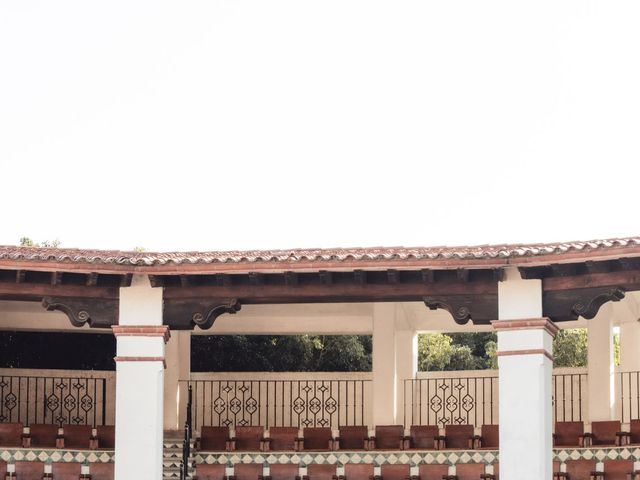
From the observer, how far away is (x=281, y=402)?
25.4 metres

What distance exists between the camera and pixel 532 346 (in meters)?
17.9

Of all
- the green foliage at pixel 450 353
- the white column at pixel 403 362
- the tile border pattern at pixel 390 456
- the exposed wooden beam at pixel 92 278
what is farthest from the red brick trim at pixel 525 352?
the green foliage at pixel 450 353

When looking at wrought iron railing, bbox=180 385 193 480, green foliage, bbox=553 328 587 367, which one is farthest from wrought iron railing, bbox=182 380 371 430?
green foliage, bbox=553 328 587 367

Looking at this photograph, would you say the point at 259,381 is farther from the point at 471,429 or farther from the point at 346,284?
the point at 346,284

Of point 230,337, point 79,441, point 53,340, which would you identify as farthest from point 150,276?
point 230,337

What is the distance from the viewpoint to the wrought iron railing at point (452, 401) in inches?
964

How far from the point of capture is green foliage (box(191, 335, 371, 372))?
29.0m

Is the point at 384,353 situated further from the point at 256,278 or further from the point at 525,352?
the point at 525,352

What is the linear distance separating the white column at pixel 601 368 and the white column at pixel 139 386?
7.36 m

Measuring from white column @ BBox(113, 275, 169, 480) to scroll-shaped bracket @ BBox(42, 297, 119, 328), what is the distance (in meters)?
0.15

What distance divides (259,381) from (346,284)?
691cm

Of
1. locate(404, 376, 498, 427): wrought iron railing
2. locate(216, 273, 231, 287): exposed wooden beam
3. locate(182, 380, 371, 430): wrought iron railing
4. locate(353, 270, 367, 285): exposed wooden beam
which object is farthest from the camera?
locate(182, 380, 371, 430): wrought iron railing

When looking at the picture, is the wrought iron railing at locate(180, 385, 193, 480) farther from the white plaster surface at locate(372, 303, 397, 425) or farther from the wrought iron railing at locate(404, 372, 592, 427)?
the wrought iron railing at locate(404, 372, 592, 427)

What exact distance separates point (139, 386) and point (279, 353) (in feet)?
38.3
